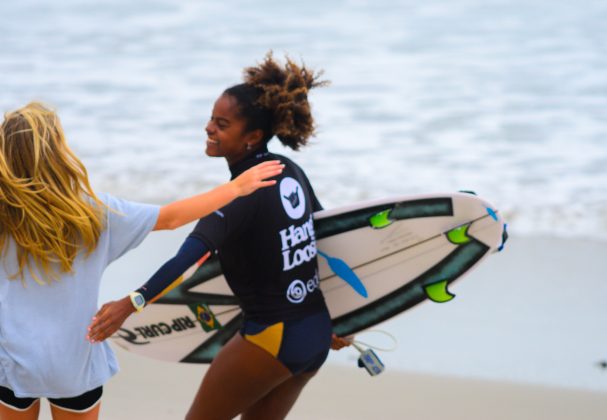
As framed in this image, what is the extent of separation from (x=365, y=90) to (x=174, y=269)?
33.4ft

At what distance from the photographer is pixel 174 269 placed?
2.71 metres

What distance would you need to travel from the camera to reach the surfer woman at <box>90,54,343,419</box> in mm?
2918

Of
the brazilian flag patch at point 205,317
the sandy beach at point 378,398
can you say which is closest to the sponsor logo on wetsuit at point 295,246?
the brazilian flag patch at point 205,317

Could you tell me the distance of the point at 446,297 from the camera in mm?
3715

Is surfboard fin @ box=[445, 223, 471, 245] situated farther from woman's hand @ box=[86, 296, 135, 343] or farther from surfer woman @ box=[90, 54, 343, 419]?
woman's hand @ box=[86, 296, 135, 343]

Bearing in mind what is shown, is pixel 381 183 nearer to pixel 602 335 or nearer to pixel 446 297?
pixel 602 335

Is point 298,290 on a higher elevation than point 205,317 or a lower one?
higher

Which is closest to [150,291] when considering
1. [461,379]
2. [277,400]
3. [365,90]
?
[277,400]

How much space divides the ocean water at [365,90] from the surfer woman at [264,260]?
193 cm

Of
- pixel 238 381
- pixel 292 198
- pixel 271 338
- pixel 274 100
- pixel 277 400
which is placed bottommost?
pixel 277 400

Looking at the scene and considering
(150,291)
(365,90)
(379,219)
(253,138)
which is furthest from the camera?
(365,90)

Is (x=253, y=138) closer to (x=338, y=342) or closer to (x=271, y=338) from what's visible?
(x=271, y=338)

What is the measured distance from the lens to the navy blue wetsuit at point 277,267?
9.53ft

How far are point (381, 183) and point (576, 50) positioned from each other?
680 cm
